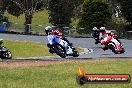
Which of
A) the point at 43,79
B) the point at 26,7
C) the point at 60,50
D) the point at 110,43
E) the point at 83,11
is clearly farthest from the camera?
the point at 26,7

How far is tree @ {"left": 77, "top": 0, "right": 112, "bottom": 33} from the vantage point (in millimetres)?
49375

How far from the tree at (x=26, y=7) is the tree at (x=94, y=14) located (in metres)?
7.32

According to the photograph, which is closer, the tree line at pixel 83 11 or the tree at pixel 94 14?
the tree at pixel 94 14

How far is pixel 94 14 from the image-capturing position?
49.4 meters

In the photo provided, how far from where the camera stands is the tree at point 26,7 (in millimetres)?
55375

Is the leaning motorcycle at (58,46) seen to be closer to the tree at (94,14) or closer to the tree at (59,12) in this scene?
the tree at (94,14)

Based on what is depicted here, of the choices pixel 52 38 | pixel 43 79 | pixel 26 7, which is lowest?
pixel 43 79

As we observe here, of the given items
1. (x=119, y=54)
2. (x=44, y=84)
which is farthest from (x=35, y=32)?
(x=44, y=84)

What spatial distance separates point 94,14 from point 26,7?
469 inches

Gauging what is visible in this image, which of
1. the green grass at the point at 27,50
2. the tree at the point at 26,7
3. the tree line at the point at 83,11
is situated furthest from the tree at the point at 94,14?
the green grass at the point at 27,50

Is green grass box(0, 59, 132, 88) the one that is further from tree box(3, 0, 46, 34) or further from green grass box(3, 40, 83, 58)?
tree box(3, 0, 46, 34)

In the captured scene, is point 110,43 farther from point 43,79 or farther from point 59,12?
point 59,12

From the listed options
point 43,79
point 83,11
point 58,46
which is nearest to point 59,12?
point 83,11

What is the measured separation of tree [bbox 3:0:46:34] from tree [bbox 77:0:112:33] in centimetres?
732
